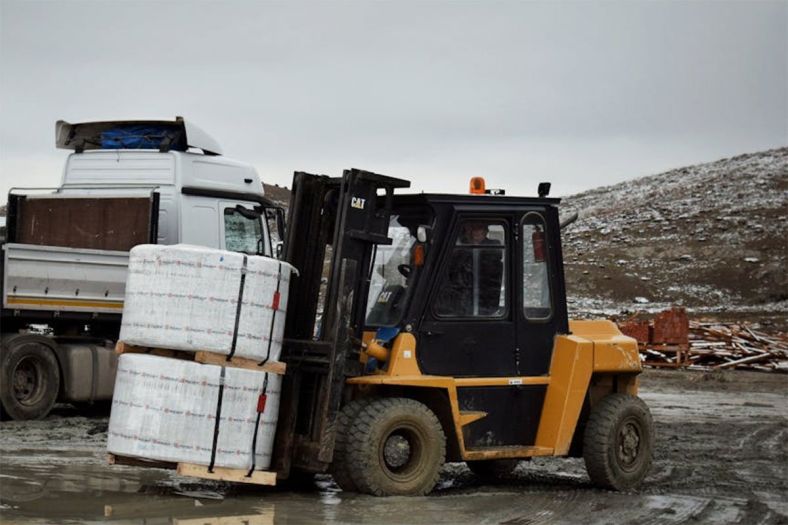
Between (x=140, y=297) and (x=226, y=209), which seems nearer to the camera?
(x=140, y=297)

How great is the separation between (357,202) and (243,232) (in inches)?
279

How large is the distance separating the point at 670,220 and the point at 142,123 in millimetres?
42933

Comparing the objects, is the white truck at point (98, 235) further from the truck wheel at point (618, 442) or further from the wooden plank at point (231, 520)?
the wooden plank at point (231, 520)

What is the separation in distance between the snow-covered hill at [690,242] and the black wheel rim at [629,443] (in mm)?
30987

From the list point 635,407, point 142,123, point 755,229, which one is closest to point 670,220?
point 755,229

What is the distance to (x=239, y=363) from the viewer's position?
31.3 feet

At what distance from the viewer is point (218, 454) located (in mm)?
9445

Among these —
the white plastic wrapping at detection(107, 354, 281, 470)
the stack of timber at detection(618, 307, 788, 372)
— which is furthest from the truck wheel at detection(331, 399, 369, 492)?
the stack of timber at detection(618, 307, 788, 372)

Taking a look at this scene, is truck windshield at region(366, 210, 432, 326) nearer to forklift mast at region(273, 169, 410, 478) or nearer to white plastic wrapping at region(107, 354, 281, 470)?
forklift mast at region(273, 169, 410, 478)

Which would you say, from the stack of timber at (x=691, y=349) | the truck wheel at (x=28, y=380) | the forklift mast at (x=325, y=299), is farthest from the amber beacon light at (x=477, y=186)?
the stack of timber at (x=691, y=349)

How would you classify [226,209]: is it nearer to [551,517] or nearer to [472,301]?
[472,301]

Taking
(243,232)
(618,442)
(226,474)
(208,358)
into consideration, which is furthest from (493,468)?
(243,232)

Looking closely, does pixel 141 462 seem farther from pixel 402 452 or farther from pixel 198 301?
pixel 402 452

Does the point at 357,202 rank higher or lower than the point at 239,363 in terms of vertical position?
higher
